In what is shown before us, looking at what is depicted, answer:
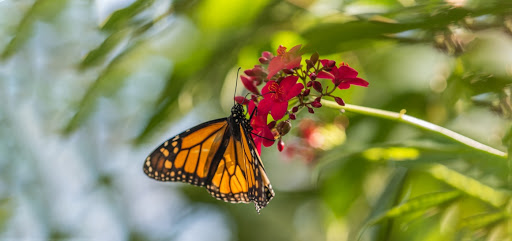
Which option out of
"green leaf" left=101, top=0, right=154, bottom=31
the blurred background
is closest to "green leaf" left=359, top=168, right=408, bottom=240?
the blurred background

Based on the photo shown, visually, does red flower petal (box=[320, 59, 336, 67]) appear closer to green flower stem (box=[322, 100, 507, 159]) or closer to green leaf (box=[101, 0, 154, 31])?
green flower stem (box=[322, 100, 507, 159])

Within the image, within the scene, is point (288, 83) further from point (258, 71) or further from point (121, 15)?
point (121, 15)

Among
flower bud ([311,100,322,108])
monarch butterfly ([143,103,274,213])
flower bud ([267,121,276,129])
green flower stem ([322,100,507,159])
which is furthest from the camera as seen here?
monarch butterfly ([143,103,274,213])

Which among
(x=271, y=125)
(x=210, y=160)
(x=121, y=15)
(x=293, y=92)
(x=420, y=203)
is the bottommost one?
(x=420, y=203)

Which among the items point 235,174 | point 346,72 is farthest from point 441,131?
point 235,174

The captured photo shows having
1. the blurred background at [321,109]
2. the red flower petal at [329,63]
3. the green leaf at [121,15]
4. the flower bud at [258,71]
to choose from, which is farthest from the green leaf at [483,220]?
the green leaf at [121,15]

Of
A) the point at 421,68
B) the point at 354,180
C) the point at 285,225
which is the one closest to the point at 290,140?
the point at 354,180
